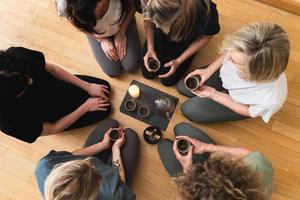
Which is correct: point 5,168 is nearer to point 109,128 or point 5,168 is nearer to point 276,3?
point 109,128

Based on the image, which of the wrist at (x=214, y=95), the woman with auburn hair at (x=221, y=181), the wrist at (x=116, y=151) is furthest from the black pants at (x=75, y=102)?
the woman with auburn hair at (x=221, y=181)

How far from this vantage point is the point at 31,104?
1.67 meters

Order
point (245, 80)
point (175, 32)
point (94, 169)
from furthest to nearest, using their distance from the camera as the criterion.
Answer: point (175, 32), point (245, 80), point (94, 169)

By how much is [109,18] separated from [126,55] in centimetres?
31

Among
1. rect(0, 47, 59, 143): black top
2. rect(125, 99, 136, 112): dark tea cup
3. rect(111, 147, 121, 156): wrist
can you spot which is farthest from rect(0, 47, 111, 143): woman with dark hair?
Result: rect(111, 147, 121, 156): wrist

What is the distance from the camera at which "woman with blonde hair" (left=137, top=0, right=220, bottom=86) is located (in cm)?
151

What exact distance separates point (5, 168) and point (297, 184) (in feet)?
5.45

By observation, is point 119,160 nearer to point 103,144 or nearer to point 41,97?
point 103,144

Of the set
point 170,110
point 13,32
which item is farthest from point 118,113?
point 13,32

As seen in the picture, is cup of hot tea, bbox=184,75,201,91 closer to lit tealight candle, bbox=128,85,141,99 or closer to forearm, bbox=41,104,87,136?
lit tealight candle, bbox=128,85,141,99

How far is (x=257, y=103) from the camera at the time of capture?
159 cm

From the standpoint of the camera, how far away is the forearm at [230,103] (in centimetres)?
171

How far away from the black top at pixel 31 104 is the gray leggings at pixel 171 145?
62 cm

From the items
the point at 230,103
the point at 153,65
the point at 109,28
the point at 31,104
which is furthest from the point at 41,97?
the point at 230,103
